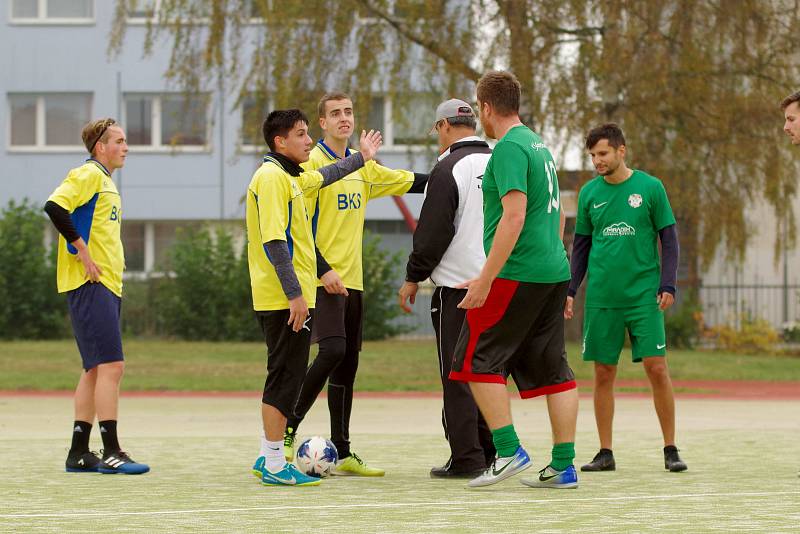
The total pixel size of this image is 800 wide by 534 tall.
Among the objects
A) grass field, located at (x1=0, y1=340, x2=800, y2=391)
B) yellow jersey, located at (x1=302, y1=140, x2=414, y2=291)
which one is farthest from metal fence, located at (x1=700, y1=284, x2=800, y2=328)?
yellow jersey, located at (x1=302, y1=140, x2=414, y2=291)

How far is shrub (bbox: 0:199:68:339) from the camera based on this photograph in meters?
32.1

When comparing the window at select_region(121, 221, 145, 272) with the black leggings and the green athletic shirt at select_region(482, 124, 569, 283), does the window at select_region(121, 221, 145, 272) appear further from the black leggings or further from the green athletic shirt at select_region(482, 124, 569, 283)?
the green athletic shirt at select_region(482, 124, 569, 283)

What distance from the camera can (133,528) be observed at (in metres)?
6.35

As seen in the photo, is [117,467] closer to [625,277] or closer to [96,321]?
[96,321]

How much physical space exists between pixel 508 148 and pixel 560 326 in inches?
40.7

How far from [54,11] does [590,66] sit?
21.7 m

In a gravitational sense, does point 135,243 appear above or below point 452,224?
below

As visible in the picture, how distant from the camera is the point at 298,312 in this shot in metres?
7.96

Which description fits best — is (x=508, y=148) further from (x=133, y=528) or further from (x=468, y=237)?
(x=133, y=528)

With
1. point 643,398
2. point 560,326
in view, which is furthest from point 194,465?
point 643,398

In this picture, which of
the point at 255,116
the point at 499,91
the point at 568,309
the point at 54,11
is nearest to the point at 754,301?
the point at 255,116

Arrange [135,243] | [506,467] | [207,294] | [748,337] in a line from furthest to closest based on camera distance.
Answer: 1. [135,243]
2. [207,294]
3. [748,337]
4. [506,467]

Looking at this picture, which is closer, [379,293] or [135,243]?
[379,293]

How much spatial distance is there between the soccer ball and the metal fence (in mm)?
24093
